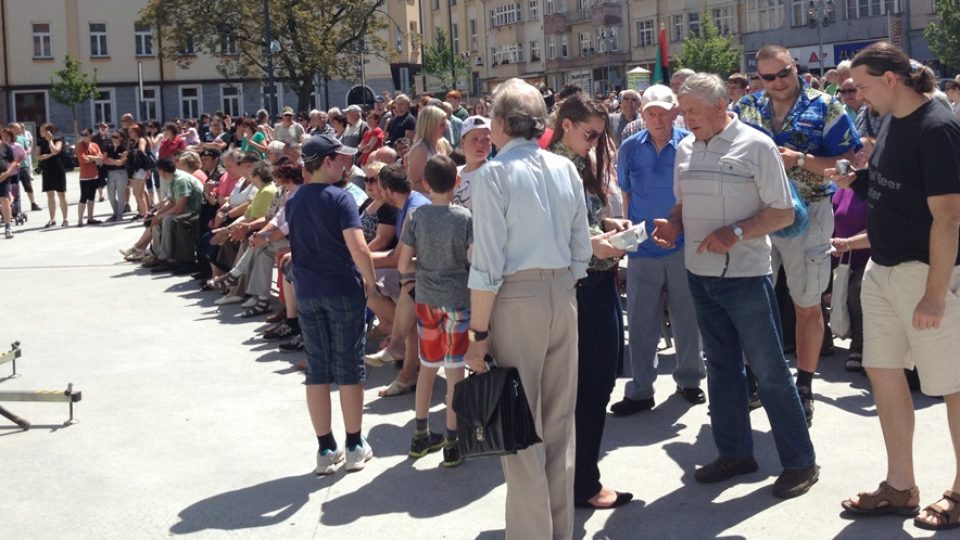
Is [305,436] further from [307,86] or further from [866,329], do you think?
[307,86]

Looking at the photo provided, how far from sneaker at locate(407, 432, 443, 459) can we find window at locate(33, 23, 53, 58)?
187ft

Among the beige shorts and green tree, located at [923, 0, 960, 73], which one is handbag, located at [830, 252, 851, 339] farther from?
green tree, located at [923, 0, 960, 73]

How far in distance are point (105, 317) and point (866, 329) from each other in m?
8.51

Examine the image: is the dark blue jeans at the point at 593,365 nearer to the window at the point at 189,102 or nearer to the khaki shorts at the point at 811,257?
the khaki shorts at the point at 811,257

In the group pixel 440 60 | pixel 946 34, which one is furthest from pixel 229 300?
pixel 440 60

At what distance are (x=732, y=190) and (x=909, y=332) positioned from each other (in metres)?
1.03

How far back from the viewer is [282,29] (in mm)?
43312

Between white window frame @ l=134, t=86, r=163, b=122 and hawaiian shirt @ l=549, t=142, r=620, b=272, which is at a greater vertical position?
white window frame @ l=134, t=86, r=163, b=122

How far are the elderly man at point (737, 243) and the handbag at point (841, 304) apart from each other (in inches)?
104

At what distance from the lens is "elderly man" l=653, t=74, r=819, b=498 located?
496 centimetres

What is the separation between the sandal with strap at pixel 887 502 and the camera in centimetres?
478

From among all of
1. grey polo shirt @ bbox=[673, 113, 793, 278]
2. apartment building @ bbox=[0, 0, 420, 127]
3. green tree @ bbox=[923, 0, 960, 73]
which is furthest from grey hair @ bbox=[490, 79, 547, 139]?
apartment building @ bbox=[0, 0, 420, 127]

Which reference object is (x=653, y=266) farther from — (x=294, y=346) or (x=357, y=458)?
(x=294, y=346)

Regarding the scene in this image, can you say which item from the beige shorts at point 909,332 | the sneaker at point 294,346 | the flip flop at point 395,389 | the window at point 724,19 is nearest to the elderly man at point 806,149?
the beige shorts at point 909,332
